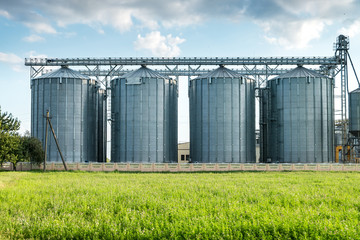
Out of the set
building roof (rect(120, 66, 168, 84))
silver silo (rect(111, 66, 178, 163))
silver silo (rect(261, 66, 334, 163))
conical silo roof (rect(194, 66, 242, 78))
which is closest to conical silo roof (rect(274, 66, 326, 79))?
silver silo (rect(261, 66, 334, 163))

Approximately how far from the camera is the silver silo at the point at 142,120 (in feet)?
173

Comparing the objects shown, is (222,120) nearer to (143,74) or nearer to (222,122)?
(222,122)

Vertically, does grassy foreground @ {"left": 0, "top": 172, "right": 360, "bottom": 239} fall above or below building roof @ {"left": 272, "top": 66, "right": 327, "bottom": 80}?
below

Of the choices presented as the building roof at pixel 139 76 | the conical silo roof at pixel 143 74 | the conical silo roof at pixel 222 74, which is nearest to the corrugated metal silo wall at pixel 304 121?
the conical silo roof at pixel 222 74

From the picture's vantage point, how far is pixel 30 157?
50.1 metres

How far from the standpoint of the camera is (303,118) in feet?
176

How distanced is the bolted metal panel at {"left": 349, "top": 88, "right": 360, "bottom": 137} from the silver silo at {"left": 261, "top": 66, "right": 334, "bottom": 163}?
2.56 meters

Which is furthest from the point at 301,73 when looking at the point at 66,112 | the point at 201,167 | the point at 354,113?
the point at 66,112

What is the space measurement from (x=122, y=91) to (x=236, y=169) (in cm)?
1929

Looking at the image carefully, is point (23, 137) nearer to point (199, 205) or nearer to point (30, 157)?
point (30, 157)

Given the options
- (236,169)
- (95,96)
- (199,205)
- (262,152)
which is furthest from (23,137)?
(199,205)

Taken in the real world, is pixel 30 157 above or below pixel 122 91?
below

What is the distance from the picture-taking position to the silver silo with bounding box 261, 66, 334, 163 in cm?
5325

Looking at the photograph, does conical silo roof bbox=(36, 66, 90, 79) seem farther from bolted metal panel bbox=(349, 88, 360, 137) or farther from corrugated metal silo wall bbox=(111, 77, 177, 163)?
bolted metal panel bbox=(349, 88, 360, 137)
